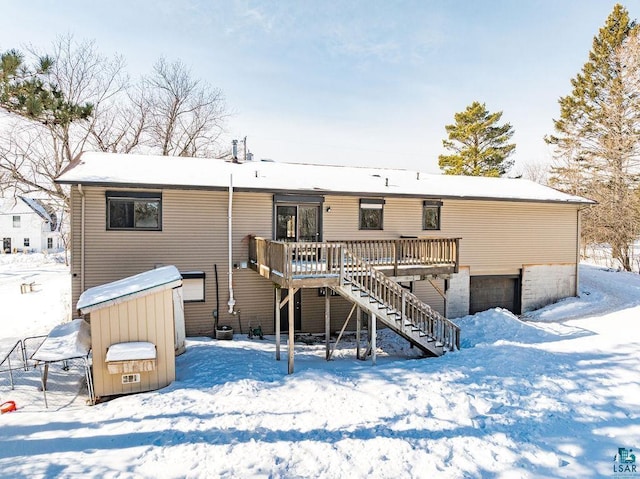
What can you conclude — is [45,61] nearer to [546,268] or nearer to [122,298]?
[122,298]

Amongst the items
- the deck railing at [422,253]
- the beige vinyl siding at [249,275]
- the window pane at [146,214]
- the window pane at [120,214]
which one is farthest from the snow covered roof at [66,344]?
the deck railing at [422,253]

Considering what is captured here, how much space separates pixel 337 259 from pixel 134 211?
20.7 feet

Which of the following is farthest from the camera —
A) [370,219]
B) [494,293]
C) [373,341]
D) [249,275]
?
[494,293]

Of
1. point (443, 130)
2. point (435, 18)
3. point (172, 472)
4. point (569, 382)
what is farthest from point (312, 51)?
point (443, 130)

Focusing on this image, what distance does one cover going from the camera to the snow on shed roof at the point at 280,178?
10.5m

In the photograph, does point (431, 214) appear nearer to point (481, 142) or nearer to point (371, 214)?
point (371, 214)

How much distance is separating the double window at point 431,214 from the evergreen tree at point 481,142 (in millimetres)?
22827

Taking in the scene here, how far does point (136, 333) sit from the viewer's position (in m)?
7.04

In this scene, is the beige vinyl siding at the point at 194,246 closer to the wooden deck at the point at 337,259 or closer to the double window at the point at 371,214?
the wooden deck at the point at 337,259

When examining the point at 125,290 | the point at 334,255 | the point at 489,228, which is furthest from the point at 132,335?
the point at 489,228

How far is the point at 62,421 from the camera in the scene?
218 inches

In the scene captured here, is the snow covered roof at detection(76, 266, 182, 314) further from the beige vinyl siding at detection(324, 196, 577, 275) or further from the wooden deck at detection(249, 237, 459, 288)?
the beige vinyl siding at detection(324, 196, 577, 275)

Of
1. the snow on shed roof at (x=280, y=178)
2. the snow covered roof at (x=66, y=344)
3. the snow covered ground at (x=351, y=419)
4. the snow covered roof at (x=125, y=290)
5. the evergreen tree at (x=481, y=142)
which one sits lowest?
the snow covered ground at (x=351, y=419)

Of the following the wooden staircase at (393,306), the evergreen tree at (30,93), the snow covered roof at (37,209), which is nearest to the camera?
the evergreen tree at (30,93)
